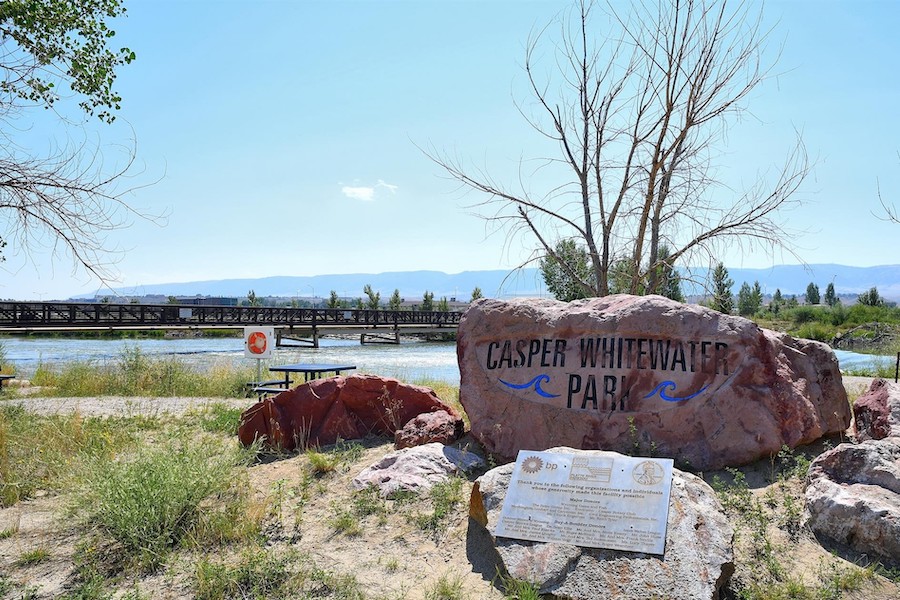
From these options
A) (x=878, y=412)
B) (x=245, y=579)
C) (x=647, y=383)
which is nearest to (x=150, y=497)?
(x=245, y=579)

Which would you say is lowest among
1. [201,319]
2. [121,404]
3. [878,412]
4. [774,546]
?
[121,404]

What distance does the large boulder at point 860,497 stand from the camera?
4.19 meters

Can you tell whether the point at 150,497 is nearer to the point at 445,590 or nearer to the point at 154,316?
the point at 445,590

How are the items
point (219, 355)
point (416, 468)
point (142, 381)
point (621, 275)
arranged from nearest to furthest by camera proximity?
1. point (416, 468)
2. point (621, 275)
3. point (142, 381)
4. point (219, 355)

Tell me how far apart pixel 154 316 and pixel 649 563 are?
100 feet

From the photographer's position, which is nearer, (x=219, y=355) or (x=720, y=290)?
(x=720, y=290)

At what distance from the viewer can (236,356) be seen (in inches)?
982

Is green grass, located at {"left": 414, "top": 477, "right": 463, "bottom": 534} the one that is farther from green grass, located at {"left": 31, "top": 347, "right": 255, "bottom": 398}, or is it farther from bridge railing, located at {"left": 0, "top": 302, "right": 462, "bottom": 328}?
bridge railing, located at {"left": 0, "top": 302, "right": 462, "bottom": 328}

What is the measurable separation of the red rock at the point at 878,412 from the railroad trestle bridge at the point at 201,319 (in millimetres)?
24139

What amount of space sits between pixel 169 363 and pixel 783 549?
12973 millimetres

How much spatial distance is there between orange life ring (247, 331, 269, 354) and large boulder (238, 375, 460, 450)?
4.47 metres

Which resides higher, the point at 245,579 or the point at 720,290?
the point at 720,290

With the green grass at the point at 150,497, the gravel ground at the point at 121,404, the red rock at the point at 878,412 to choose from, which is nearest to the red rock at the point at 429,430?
the green grass at the point at 150,497

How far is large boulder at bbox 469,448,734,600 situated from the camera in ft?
12.2
